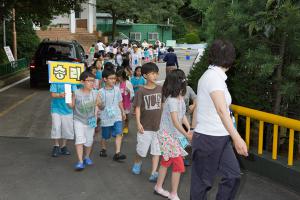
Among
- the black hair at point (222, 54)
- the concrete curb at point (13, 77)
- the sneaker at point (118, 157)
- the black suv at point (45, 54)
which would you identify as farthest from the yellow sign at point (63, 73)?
the concrete curb at point (13, 77)

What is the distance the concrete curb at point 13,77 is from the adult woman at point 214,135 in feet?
44.6

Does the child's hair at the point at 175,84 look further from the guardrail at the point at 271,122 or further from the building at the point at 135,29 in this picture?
the building at the point at 135,29

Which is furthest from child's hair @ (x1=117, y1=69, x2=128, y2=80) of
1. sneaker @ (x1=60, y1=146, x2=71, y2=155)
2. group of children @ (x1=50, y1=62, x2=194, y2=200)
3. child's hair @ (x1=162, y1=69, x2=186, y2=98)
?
child's hair @ (x1=162, y1=69, x2=186, y2=98)

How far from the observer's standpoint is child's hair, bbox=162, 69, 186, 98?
5.08m

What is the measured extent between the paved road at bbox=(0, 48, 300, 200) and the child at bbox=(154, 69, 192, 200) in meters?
0.40

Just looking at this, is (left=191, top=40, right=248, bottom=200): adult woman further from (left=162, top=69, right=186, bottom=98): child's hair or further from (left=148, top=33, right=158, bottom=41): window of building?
(left=148, top=33, right=158, bottom=41): window of building

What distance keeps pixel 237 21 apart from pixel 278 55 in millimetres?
729

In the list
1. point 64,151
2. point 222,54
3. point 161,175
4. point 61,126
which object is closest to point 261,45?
point 161,175

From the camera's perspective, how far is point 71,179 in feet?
19.7

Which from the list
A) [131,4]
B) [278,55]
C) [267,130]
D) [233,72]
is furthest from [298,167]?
[131,4]

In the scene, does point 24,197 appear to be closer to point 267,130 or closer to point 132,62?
point 267,130

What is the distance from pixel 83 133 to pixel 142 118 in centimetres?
99

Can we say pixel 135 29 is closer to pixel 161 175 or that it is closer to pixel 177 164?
pixel 161 175

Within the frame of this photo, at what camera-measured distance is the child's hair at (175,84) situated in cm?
508
